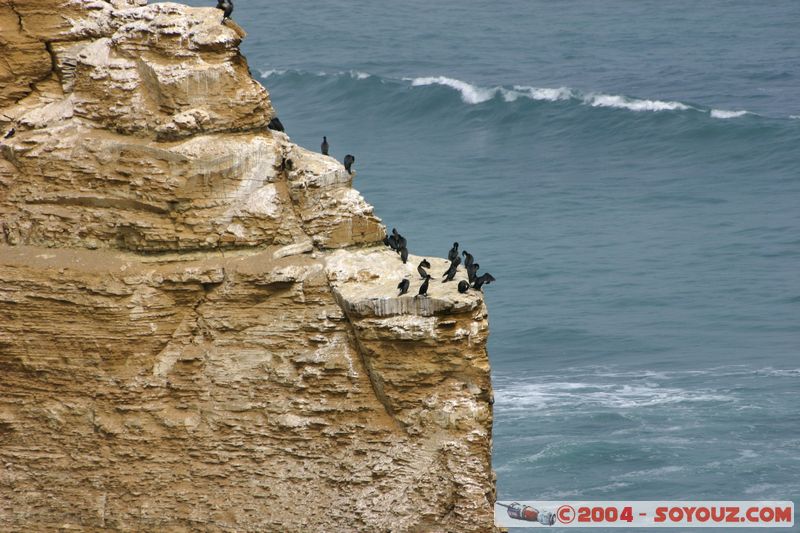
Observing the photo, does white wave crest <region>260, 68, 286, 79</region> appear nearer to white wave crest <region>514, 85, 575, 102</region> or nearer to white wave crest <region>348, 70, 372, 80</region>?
white wave crest <region>348, 70, 372, 80</region>

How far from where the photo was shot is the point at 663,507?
42688 mm

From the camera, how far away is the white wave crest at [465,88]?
288 feet

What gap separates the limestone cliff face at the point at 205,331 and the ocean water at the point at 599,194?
16991mm

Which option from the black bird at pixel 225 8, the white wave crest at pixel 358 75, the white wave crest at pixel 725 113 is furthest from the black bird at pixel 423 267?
the white wave crest at pixel 358 75

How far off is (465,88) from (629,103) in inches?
362

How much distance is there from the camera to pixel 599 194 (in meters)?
72.5

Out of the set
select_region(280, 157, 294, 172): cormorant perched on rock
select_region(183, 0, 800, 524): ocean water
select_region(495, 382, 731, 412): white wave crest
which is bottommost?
Result: select_region(495, 382, 731, 412): white wave crest

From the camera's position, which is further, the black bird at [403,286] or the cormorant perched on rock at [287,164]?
the cormorant perched on rock at [287,164]

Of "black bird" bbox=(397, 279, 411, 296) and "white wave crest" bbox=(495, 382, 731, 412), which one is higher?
"black bird" bbox=(397, 279, 411, 296)

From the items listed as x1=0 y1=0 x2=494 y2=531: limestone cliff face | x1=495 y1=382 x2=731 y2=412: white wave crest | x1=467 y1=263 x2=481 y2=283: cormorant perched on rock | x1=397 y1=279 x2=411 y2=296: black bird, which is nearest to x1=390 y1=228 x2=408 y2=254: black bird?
x1=0 y1=0 x2=494 y2=531: limestone cliff face

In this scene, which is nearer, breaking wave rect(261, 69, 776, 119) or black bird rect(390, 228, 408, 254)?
black bird rect(390, 228, 408, 254)

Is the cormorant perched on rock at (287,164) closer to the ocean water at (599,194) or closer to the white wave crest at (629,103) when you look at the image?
the ocean water at (599,194)

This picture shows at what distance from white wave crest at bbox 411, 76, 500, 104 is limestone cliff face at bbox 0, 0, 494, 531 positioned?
196ft

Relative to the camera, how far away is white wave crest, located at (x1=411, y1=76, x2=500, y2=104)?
87.7 metres
